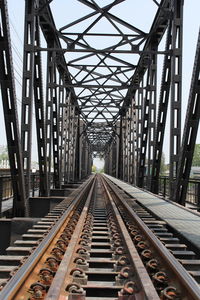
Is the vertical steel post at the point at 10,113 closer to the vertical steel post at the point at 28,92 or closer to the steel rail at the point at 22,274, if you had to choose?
the vertical steel post at the point at 28,92

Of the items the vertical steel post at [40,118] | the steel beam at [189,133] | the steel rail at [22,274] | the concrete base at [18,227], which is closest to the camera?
the steel rail at [22,274]

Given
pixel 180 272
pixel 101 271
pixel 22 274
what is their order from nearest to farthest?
pixel 22 274, pixel 180 272, pixel 101 271

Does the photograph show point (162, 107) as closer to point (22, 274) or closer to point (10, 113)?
point (10, 113)

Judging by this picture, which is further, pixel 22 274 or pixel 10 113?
pixel 10 113

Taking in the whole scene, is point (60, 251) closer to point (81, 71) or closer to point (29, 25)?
point (29, 25)

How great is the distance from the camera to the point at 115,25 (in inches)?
613

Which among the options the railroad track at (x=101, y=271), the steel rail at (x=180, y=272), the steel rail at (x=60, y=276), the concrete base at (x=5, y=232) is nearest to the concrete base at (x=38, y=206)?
the concrete base at (x=5, y=232)

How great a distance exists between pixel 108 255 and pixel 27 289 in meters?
1.94

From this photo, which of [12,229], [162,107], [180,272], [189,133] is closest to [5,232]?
[12,229]

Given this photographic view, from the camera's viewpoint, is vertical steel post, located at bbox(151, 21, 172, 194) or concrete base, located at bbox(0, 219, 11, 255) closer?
concrete base, located at bbox(0, 219, 11, 255)

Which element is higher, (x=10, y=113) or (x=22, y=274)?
(x=10, y=113)

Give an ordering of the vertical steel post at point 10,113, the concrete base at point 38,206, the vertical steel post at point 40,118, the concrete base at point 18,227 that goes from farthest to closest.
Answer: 1. the vertical steel post at point 40,118
2. the concrete base at point 38,206
3. the vertical steel post at point 10,113
4. the concrete base at point 18,227

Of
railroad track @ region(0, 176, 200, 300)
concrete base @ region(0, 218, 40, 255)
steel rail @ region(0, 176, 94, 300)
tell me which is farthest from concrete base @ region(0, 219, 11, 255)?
steel rail @ region(0, 176, 94, 300)

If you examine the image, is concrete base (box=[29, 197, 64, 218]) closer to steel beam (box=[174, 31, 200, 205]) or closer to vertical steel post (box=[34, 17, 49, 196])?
vertical steel post (box=[34, 17, 49, 196])
